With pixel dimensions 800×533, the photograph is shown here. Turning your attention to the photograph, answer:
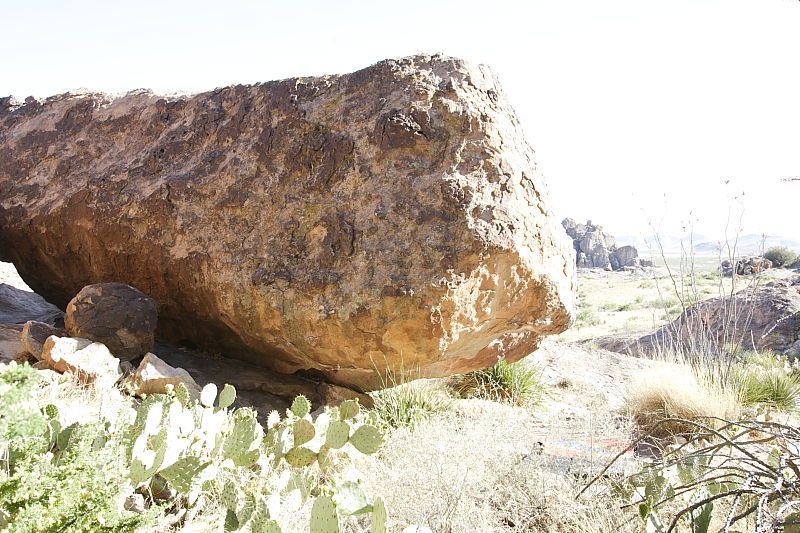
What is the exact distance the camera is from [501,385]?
6156 mm

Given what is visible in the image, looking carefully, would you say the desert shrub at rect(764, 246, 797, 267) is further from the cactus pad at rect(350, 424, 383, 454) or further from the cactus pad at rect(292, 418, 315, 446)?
the cactus pad at rect(292, 418, 315, 446)

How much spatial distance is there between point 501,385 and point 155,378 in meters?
3.42

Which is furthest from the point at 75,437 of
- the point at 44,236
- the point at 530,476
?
the point at 44,236

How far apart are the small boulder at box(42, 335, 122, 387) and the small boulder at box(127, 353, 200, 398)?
0.57ft

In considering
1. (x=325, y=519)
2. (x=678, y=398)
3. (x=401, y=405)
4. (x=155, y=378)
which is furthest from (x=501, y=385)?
(x=325, y=519)

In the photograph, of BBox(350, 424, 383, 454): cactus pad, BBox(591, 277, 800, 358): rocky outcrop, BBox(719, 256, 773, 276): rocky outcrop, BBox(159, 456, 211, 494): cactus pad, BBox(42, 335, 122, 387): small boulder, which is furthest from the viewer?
BBox(591, 277, 800, 358): rocky outcrop

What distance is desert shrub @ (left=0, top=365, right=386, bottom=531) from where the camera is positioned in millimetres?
1785

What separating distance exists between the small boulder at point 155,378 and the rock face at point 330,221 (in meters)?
0.55

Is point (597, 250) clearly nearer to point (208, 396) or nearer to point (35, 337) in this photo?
point (35, 337)

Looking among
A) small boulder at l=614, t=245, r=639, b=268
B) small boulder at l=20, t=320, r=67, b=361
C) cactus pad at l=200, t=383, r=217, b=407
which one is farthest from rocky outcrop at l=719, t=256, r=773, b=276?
small boulder at l=614, t=245, r=639, b=268

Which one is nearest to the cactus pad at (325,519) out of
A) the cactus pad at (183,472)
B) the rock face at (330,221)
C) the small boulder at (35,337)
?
the cactus pad at (183,472)

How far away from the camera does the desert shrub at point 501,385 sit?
6081 mm

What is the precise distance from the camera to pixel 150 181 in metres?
4.70

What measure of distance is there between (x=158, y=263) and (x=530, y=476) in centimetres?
295
